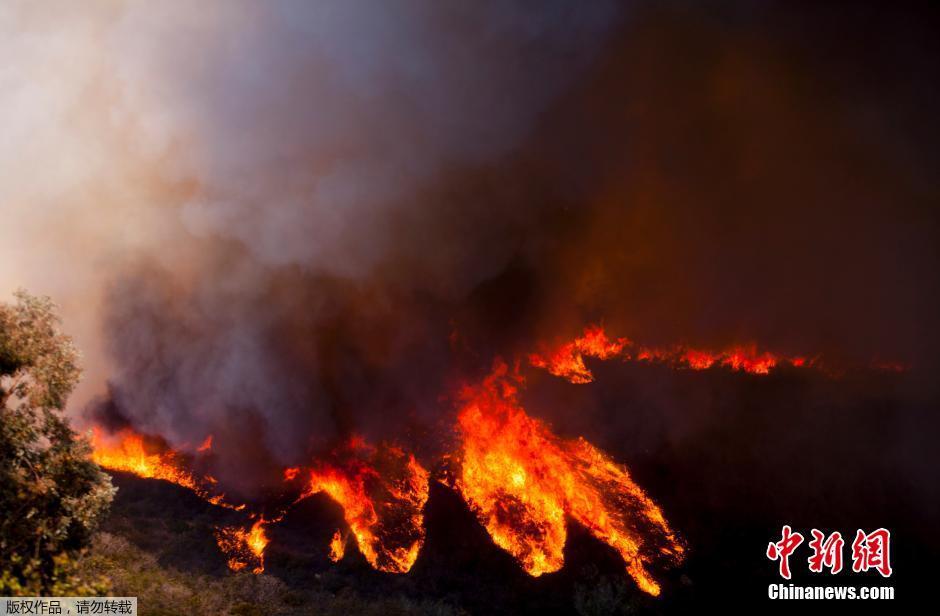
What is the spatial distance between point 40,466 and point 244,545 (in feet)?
47.3

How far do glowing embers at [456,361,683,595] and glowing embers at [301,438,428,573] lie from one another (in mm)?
3002

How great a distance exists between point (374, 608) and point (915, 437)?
32.4 meters

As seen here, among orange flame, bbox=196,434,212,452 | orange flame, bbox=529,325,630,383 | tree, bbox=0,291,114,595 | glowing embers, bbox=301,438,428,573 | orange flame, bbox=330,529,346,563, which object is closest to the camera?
tree, bbox=0,291,114,595

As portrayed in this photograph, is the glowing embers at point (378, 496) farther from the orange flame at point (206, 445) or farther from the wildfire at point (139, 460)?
the wildfire at point (139, 460)

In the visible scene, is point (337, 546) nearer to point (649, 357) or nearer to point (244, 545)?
point (244, 545)

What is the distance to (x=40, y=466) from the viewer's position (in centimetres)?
1334

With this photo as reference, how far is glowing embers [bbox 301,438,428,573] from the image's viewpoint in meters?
25.8

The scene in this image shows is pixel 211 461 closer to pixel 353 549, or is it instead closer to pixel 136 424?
pixel 136 424

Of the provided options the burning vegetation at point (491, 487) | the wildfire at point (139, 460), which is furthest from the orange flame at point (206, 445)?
the wildfire at point (139, 460)

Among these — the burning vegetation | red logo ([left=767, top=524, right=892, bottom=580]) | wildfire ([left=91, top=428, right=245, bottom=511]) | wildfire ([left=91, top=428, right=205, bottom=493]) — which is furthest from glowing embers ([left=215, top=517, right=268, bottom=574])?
red logo ([left=767, top=524, right=892, bottom=580])

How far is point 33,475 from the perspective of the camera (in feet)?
43.5

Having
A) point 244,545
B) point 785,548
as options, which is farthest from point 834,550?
point 244,545

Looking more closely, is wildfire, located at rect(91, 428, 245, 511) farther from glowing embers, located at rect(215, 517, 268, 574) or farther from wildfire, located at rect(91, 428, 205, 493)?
glowing embers, located at rect(215, 517, 268, 574)

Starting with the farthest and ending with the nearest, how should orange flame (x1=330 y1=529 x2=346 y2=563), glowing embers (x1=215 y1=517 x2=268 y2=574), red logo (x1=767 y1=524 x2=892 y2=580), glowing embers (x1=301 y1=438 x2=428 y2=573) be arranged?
glowing embers (x1=301 y1=438 x2=428 y2=573) < orange flame (x1=330 y1=529 x2=346 y2=563) < red logo (x1=767 y1=524 x2=892 y2=580) < glowing embers (x1=215 y1=517 x2=268 y2=574)
